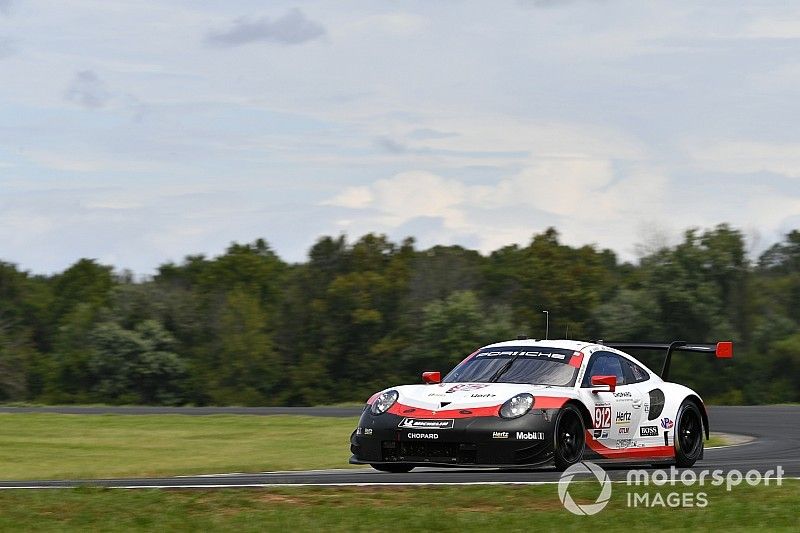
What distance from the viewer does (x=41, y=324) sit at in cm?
8669

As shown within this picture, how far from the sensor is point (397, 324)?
2557 inches

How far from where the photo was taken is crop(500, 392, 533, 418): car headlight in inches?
438

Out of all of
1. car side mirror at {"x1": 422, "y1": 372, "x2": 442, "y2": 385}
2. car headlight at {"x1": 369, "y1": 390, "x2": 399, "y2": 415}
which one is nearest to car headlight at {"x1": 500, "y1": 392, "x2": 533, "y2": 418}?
car headlight at {"x1": 369, "y1": 390, "x2": 399, "y2": 415}

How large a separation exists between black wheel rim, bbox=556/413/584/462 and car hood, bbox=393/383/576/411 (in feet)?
0.75

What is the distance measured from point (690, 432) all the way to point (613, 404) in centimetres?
158

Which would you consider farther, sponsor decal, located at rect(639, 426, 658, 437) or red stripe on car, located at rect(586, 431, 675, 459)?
sponsor decal, located at rect(639, 426, 658, 437)

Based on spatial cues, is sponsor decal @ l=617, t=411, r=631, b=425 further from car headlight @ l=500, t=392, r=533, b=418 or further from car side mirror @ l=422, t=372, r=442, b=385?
car side mirror @ l=422, t=372, r=442, b=385

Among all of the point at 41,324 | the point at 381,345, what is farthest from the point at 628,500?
the point at 41,324

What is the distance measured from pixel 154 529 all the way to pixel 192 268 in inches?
3784

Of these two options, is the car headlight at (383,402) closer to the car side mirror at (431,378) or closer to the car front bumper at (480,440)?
the car front bumper at (480,440)

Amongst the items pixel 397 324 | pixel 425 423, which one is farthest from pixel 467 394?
pixel 397 324

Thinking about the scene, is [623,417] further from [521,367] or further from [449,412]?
[449,412]

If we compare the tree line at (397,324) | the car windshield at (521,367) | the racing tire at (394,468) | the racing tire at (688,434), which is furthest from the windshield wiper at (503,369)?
the tree line at (397,324)

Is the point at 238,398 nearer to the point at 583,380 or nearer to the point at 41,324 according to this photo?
the point at 41,324
